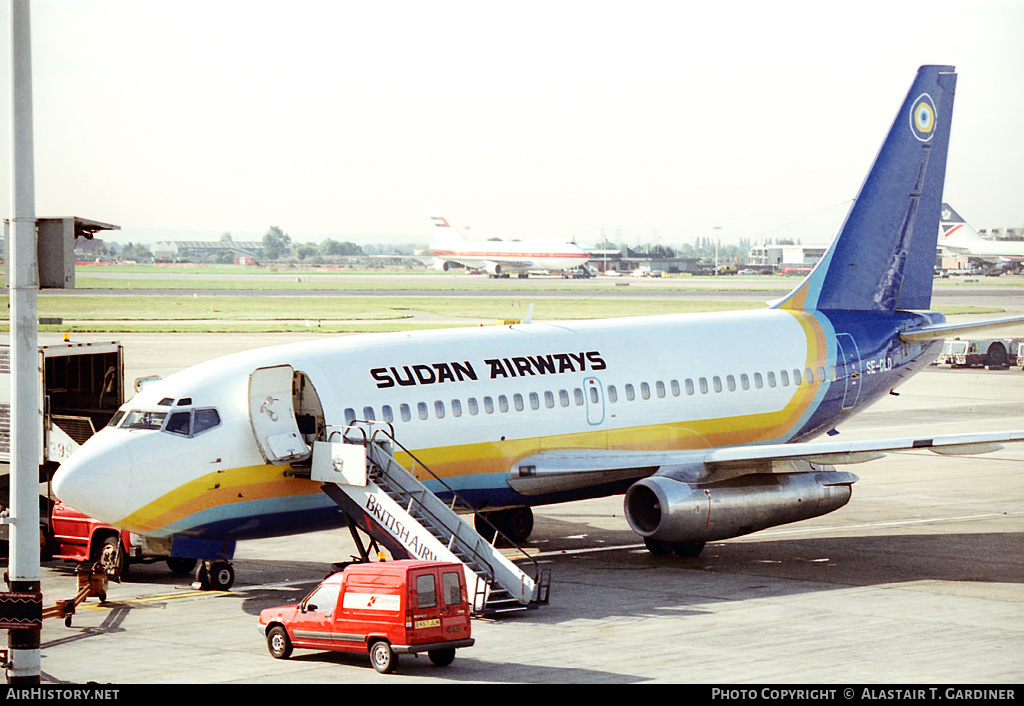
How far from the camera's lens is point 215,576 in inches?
1073

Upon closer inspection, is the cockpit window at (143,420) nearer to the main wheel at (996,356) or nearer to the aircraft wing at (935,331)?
the aircraft wing at (935,331)

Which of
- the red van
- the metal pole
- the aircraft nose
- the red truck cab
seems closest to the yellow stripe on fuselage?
the aircraft nose

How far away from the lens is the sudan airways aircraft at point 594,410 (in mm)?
25938

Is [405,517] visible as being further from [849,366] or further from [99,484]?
[849,366]

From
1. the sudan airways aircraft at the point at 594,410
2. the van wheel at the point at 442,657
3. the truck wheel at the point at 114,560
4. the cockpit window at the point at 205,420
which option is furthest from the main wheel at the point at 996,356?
the van wheel at the point at 442,657

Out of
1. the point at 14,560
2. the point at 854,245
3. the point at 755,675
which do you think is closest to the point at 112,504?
the point at 14,560

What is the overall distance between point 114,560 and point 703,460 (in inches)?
496

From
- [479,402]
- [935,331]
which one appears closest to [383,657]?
[479,402]

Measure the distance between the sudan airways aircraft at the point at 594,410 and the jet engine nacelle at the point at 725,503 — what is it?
43mm

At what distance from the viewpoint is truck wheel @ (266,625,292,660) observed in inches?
835

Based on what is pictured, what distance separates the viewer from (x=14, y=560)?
15781mm

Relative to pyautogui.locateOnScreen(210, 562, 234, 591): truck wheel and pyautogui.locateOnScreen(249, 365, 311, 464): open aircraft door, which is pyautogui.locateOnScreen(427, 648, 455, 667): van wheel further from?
pyautogui.locateOnScreen(210, 562, 234, 591): truck wheel
